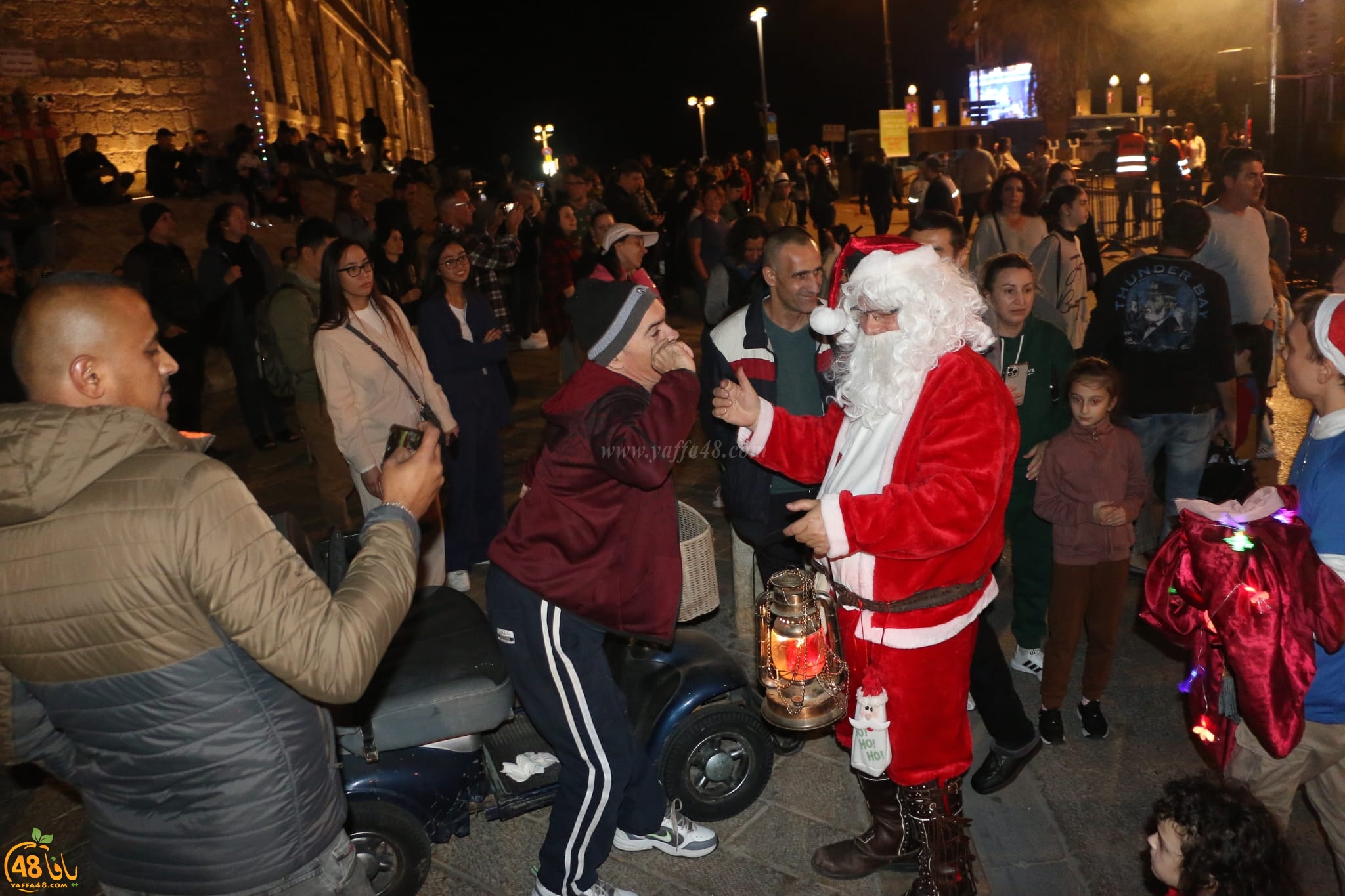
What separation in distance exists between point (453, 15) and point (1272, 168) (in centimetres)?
7388

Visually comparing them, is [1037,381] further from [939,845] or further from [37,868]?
[37,868]

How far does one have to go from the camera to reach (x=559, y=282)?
29.6 feet

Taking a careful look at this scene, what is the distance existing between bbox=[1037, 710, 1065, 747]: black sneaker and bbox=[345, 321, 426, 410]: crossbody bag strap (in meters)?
3.52

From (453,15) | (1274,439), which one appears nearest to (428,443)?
(1274,439)

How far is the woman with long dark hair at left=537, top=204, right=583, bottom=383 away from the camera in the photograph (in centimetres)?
857

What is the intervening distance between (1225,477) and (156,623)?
A: 5.78m

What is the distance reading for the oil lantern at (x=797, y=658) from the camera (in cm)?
297

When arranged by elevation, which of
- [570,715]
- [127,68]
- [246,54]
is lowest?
[570,715]

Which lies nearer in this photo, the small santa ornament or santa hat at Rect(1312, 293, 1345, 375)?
santa hat at Rect(1312, 293, 1345, 375)

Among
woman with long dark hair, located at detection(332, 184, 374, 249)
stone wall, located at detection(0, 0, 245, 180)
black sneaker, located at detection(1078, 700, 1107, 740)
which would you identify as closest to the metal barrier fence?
woman with long dark hair, located at detection(332, 184, 374, 249)

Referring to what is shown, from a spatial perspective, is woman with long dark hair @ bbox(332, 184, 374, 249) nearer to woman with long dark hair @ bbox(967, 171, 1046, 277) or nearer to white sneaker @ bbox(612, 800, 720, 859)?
woman with long dark hair @ bbox(967, 171, 1046, 277)

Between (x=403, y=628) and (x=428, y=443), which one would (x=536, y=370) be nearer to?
(x=403, y=628)

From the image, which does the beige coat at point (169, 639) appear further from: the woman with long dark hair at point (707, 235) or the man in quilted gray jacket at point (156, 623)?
the woman with long dark hair at point (707, 235)

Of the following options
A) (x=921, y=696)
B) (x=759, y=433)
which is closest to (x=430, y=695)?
(x=759, y=433)
